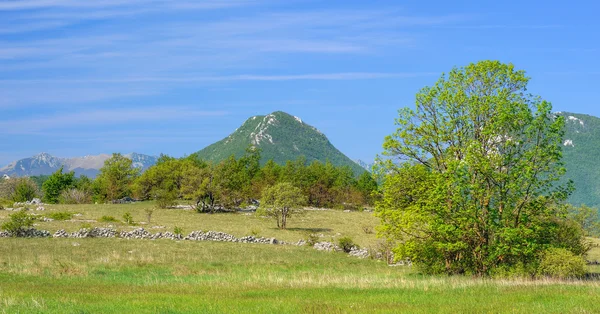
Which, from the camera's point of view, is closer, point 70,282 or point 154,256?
point 70,282

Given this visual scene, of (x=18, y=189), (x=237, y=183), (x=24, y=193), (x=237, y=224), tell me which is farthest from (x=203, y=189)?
(x=18, y=189)

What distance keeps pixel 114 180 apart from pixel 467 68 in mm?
99068

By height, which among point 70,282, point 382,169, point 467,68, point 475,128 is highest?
point 467,68

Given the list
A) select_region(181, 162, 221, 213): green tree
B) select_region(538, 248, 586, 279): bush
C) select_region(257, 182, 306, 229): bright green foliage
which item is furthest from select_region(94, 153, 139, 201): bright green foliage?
select_region(538, 248, 586, 279): bush

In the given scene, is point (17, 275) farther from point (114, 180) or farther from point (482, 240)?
point (114, 180)

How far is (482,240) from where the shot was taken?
29.7m

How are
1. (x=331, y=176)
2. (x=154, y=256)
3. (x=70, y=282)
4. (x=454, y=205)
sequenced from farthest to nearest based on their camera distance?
→ (x=331, y=176)
(x=154, y=256)
(x=454, y=205)
(x=70, y=282)

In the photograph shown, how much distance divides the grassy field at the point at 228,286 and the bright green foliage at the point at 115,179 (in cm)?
7202

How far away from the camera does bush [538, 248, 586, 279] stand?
Result: 91.9ft

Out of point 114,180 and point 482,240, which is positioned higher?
point 114,180

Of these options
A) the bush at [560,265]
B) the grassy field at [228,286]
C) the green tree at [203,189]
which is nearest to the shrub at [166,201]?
the green tree at [203,189]

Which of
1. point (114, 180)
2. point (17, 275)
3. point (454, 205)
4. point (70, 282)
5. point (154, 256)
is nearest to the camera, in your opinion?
point (70, 282)

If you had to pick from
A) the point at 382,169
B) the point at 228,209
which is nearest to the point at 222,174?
the point at 228,209

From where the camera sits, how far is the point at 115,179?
12006 cm
